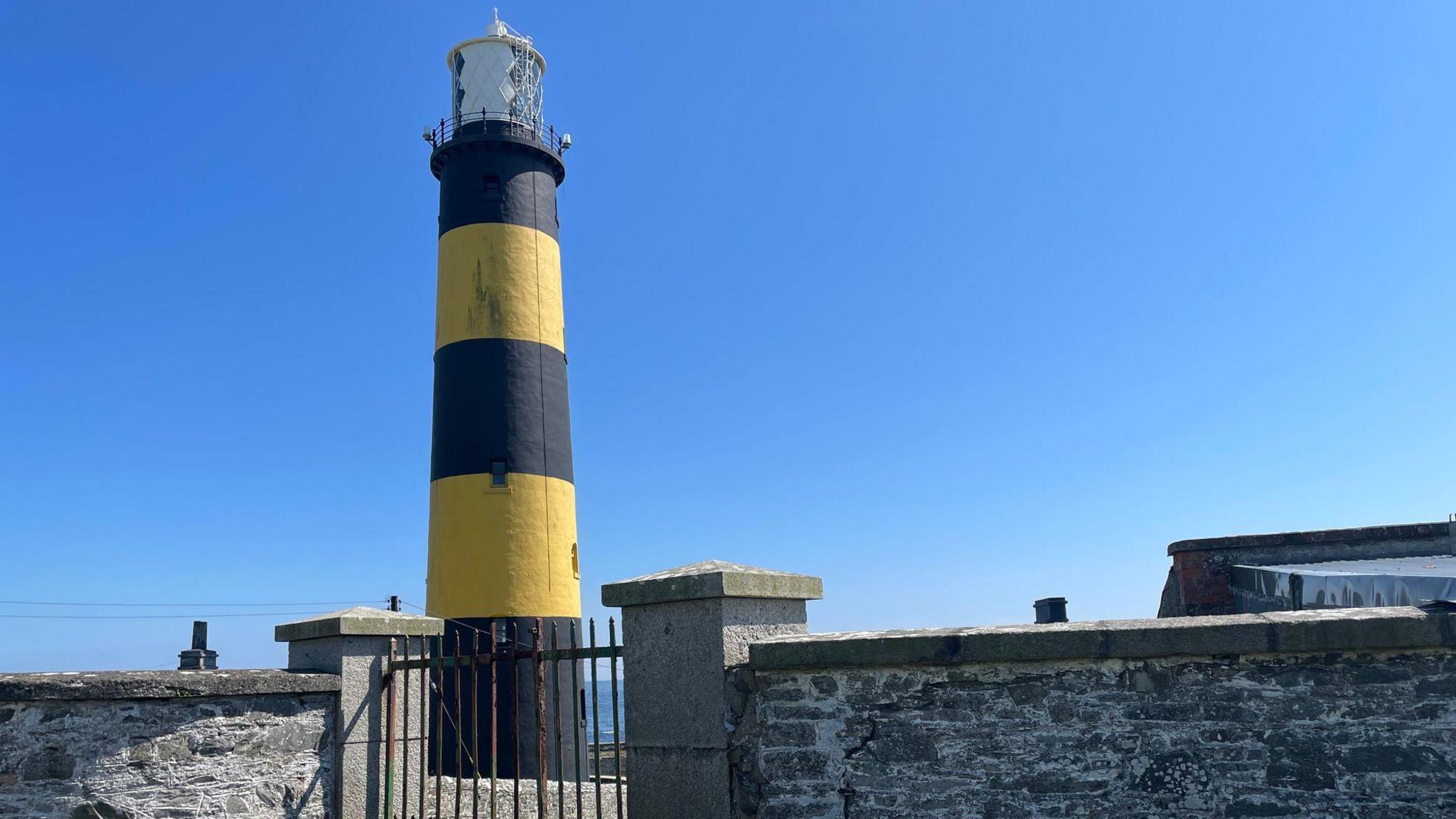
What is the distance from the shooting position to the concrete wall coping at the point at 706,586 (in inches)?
218

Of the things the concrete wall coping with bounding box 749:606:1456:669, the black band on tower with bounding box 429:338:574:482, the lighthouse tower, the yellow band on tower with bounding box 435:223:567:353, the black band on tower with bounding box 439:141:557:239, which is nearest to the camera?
the concrete wall coping with bounding box 749:606:1456:669

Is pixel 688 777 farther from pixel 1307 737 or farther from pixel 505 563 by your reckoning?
pixel 505 563

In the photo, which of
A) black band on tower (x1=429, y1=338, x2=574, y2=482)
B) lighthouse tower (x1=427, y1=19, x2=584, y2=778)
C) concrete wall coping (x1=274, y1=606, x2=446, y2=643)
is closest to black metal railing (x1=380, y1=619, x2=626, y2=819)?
concrete wall coping (x1=274, y1=606, x2=446, y2=643)

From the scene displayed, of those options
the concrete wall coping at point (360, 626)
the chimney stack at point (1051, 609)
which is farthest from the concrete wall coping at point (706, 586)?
the chimney stack at point (1051, 609)

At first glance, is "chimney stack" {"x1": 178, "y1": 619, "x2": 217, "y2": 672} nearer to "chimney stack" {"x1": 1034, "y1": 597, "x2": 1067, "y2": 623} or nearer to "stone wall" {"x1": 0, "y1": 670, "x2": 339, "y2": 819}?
"stone wall" {"x1": 0, "y1": 670, "x2": 339, "y2": 819}

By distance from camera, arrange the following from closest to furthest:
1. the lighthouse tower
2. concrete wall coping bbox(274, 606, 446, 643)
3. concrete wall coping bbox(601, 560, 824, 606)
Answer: concrete wall coping bbox(601, 560, 824, 606) < concrete wall coping bbox(274, 606, 446, 643) < the lighthouse tower

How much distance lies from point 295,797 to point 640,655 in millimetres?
2654

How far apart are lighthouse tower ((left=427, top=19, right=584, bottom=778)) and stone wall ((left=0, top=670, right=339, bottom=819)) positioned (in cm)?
578

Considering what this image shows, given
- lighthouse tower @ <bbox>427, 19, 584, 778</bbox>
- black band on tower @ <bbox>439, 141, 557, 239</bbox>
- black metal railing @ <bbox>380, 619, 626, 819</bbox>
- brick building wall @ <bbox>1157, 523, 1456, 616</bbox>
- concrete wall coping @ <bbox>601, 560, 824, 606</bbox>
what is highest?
black band on tower @ <bbox>439, 141, 557, 239</bbox>

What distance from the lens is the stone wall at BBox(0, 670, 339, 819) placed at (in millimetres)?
5973

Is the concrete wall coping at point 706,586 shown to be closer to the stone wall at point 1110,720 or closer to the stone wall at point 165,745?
the stone wall at point 1110,720

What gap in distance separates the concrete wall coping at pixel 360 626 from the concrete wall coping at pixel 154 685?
0.33 metres

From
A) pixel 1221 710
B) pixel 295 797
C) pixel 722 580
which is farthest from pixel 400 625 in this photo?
pixel 1221 710

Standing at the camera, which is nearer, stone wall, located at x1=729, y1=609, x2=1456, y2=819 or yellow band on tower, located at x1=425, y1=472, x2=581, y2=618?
stone wall, located at x1=729, y1=609, x2=1456, y2=819
